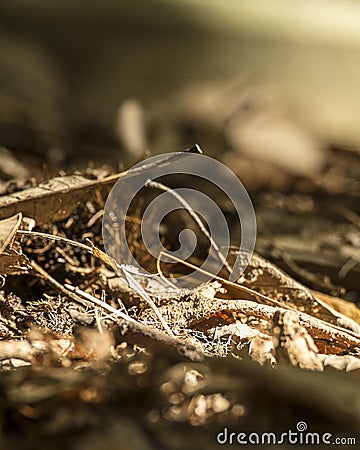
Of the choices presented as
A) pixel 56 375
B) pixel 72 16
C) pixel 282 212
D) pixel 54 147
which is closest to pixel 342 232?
pixel 282 212

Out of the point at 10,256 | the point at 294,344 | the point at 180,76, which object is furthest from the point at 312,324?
the point at 180,76

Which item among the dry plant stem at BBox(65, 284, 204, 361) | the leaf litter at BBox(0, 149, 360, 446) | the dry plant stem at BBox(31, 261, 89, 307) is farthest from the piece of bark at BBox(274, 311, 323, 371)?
the dry plant stem at BBox(31, 261, 89, 307)

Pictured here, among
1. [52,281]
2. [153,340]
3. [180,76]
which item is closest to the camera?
[153,340]

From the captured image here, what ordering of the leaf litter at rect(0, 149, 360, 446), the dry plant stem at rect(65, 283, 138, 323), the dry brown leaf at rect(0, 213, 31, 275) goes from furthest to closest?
the dry brown leaf at rect(0, 213, 31, 275)
the dry plant stem at rect(65, 283, 138, 323)
the leaf litter at rect(0, 149, 360, 446)

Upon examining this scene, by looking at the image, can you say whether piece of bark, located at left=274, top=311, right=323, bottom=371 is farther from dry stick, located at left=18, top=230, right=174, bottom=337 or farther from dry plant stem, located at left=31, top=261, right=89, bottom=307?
dry plant stem, located at left=31, top=261, right=89, bottom=307

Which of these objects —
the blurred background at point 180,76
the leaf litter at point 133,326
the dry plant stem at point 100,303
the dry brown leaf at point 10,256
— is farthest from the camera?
the blurred background at point 180,76

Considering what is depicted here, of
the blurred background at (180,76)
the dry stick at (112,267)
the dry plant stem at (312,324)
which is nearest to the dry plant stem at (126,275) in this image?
the dry stick at (112,267)

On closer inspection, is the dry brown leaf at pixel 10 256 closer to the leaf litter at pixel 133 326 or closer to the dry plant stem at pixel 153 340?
the leaf litter at pixel 133 326

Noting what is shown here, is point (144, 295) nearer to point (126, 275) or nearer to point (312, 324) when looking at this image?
point (126, 275)

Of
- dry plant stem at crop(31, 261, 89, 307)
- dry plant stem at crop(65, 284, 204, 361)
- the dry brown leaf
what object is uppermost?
the dry brown leaf
